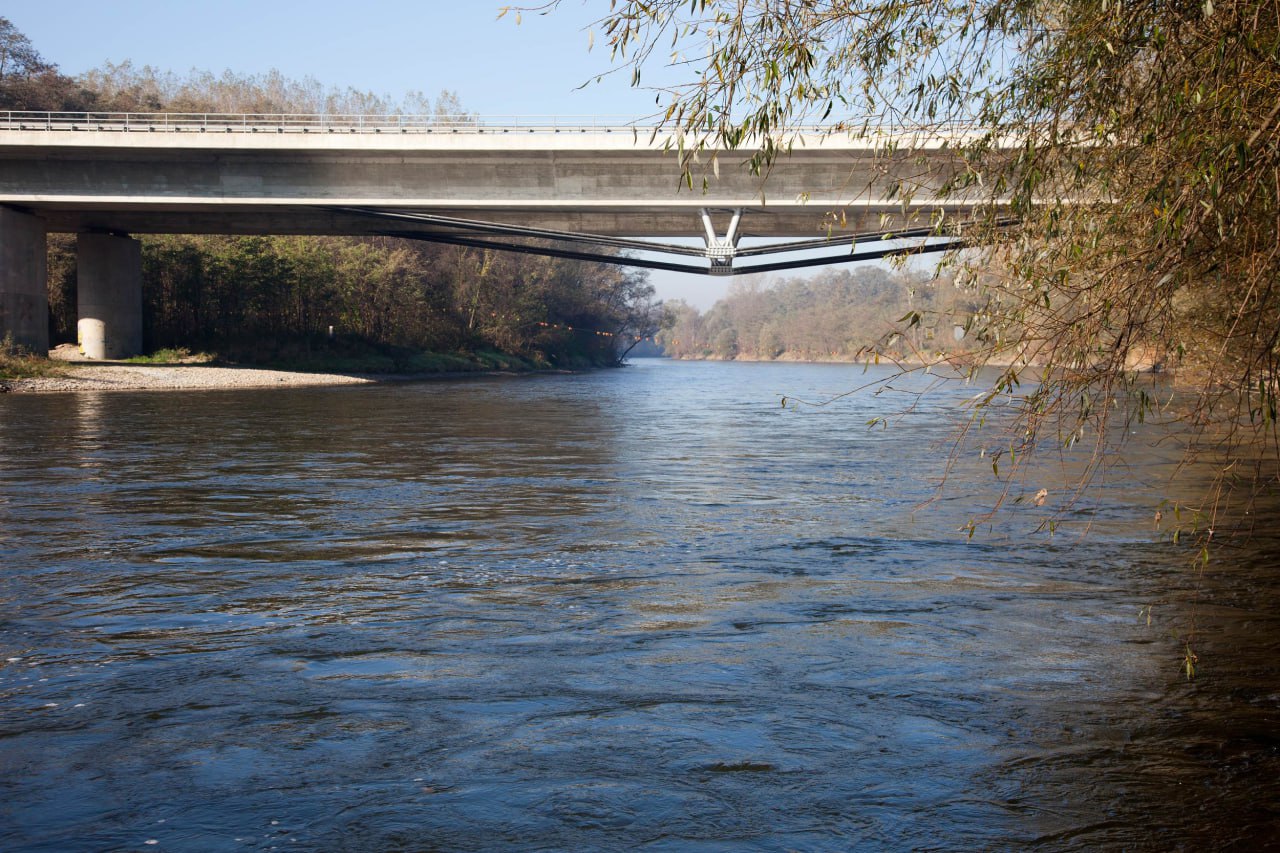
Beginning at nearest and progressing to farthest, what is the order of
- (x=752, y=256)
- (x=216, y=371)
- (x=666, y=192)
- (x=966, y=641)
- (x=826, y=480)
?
(x=966, y=641), (x=826, y=480), (x=666, y=192), (x=752, y=256), (x=216, y=371)

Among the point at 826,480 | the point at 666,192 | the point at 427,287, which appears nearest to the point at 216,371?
the point at 666,192

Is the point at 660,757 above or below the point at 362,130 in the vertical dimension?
below

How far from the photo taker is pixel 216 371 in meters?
51.0

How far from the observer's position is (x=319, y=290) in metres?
67.0

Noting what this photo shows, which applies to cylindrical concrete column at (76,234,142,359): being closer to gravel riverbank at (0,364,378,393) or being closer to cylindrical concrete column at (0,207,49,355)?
gravel riverbank at (0,364,378,393)

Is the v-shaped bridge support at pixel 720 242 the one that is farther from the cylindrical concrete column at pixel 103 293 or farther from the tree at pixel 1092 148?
the tree at pixel 1092 148

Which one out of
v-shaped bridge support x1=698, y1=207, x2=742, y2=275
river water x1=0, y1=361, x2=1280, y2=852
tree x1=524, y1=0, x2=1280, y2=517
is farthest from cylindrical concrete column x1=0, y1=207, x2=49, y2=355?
tree x1=524, y1=0, x2=1280, y2=517

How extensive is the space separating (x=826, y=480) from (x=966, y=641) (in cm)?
1061

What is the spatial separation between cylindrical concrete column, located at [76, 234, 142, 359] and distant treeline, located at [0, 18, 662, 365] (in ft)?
15.4

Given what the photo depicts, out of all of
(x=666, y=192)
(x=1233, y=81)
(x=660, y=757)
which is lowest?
(x=660, y=757)

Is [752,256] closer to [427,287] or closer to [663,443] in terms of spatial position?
[663,443]

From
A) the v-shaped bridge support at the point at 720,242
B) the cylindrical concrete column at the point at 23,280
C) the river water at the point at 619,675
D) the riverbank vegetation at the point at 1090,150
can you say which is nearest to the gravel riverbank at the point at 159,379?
the cylindrical concrete column at the point at 23,280

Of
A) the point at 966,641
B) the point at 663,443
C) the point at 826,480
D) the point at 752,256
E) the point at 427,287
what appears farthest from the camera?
the point at 427,287

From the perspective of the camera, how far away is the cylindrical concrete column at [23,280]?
45.2 meters
